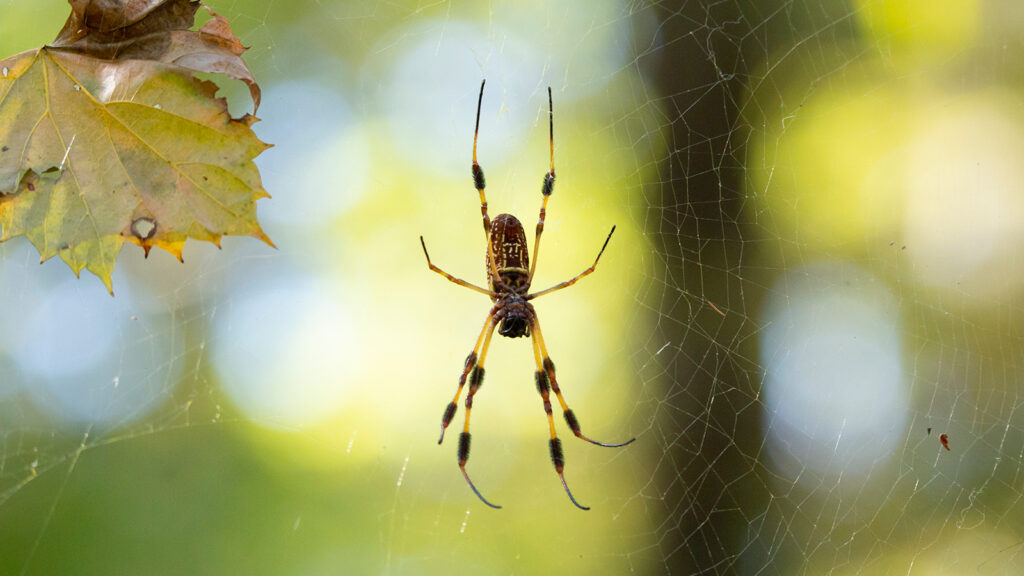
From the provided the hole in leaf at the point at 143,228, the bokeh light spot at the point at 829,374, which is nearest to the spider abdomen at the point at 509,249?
the hole in leaf at the point at 143,228

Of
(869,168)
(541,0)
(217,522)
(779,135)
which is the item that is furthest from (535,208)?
(217,522)

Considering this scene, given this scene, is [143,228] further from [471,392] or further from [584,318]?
[584,318]

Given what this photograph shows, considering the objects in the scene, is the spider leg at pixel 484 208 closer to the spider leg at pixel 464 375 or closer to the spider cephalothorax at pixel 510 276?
the spider cephalothorax at pixel 510 276

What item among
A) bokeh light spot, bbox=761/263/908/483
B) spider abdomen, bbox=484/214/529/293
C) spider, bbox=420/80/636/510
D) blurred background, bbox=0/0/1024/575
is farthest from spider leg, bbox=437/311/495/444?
bokeh light spot, bbox=761/263/908/483

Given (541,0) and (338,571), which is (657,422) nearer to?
(541,0)

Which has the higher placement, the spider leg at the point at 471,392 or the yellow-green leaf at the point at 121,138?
the yellow-green leaf at the point at 121,138

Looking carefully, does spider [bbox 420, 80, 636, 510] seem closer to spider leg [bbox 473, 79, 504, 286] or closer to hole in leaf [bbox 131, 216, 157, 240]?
spider leg [bbox 473, 79, 504, 286]
